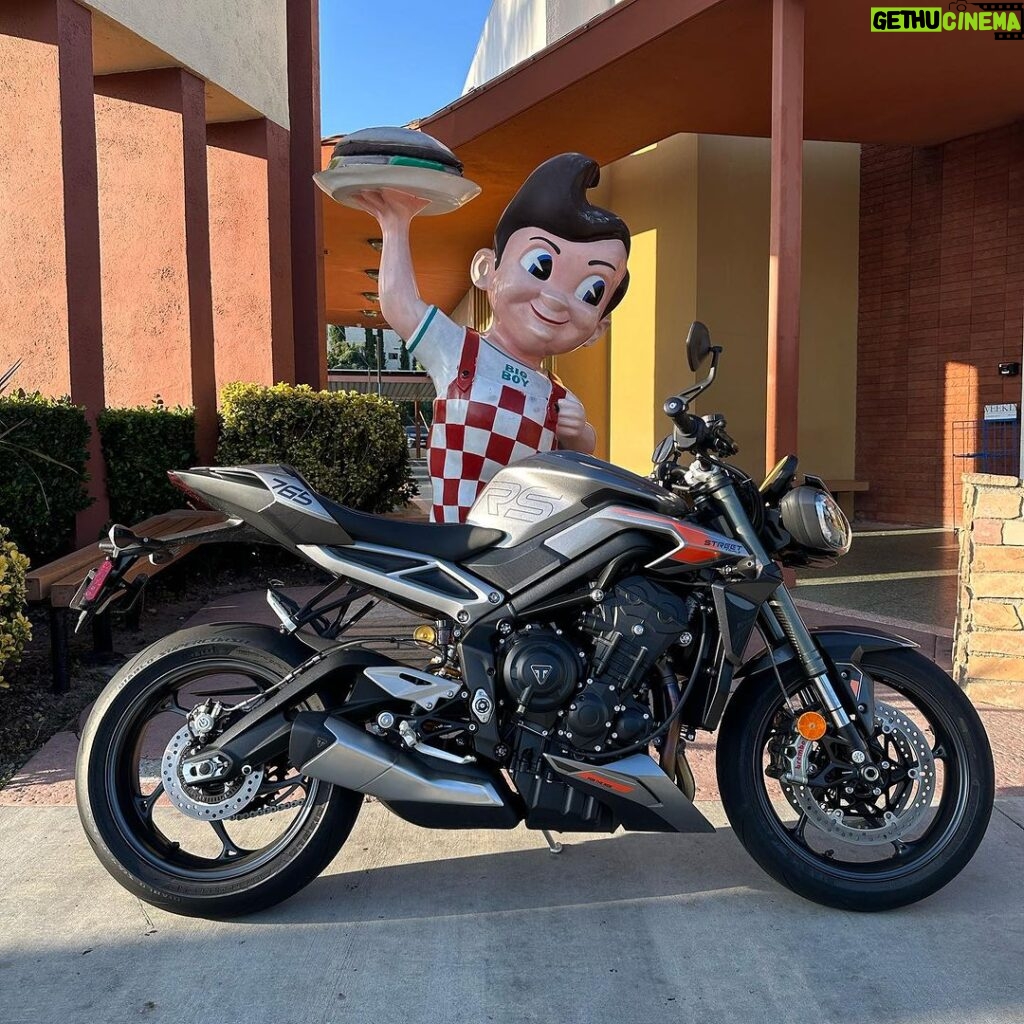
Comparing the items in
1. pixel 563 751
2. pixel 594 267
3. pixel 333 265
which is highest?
pixel 333 265

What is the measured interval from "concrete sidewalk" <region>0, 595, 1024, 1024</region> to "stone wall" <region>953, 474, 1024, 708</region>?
1.34 meters

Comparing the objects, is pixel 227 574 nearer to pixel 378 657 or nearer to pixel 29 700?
pixel 29 700

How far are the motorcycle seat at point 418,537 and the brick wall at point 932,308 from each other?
28.1ft

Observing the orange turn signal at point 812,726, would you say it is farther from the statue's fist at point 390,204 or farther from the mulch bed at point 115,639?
the statue's fist at point 390,204

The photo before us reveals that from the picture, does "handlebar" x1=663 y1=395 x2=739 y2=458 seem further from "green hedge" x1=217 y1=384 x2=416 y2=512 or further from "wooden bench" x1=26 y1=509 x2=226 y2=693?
"green hedge" x1=217 y1=384 x2=416 y2=512

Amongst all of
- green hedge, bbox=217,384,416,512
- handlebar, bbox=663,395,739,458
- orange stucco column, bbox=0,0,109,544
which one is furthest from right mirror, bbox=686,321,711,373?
green hedge, bbox=217,384,416,512

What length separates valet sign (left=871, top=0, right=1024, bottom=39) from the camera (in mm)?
6602

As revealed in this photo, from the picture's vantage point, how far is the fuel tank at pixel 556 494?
2352mm

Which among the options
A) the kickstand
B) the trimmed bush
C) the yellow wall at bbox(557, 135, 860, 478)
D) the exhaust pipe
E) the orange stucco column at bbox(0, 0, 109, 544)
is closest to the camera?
the exhaust pipe

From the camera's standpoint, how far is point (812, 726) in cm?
244

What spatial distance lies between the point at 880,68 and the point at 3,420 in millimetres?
6938

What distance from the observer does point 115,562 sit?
2.38 m

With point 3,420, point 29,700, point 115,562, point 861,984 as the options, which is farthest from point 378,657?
point 3,420

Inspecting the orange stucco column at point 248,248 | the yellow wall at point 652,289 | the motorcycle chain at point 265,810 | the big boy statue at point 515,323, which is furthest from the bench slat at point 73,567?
the yellow wall at point 652,289
